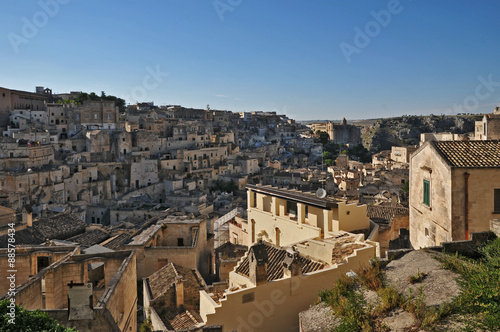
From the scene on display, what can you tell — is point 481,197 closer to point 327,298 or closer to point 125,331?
point 327,298

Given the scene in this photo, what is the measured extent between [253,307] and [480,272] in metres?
4.90

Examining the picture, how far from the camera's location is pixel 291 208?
15.0m

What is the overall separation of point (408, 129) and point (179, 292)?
96.9m

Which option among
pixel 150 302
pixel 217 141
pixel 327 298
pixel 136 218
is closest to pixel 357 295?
pixel 327 298

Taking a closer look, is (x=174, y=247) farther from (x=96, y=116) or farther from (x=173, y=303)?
(x=96, y=116)

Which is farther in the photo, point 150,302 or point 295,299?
point 150,302

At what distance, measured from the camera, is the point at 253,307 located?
9195 mm

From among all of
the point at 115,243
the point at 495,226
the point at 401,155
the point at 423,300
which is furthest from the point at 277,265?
the point at 401,155

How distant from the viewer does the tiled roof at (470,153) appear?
10758 mm

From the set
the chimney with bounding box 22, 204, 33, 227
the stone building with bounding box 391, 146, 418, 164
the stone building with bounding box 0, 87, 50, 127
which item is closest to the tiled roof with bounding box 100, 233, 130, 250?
the chimney with bounding box 22, 204, 33, 227

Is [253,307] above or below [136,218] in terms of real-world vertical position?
above

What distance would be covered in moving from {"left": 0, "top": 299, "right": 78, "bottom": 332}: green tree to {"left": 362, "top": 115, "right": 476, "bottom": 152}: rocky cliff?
291 feet

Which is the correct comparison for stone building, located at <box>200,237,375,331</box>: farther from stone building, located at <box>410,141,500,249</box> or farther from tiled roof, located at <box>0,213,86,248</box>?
tiled roof, located at <box>0,213,86,248</box>

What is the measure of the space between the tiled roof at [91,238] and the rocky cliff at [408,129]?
7724 centimetres
